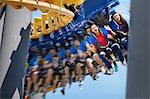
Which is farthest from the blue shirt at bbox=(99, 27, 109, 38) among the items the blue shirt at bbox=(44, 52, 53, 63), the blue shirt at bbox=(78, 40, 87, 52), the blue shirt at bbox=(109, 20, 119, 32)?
the blue shirt at bbox=(44, 52, 53, 63)

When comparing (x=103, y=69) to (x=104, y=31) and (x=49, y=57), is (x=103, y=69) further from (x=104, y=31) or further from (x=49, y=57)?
(x=49, y=57)

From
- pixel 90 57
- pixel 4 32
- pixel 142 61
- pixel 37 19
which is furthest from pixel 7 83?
pixel 90 57

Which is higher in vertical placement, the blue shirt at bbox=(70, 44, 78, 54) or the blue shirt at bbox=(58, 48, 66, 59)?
the blue shirt at bbox=(70, 44, 78, 54)

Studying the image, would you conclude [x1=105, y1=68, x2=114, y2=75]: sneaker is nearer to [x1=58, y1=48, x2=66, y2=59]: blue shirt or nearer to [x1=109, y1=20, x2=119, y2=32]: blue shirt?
[x1=109, y1=20, x2=119, y2=32]: blue shirt

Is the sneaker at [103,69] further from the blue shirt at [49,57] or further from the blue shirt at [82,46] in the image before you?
the blue shirt at [49,57]

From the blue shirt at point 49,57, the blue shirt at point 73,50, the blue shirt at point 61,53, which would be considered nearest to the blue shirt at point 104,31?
the blue shirt at point 73,50

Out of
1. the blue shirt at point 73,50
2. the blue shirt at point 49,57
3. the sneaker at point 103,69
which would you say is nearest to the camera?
the blue shirt at point 49,57

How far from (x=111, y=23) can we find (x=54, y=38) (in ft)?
3.34

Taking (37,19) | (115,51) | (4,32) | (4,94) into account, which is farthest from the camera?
(115,51)

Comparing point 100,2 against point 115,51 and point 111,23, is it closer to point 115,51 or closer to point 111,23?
point 111,23

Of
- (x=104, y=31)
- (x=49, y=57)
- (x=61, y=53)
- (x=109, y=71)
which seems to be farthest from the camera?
(x=104, y=31)

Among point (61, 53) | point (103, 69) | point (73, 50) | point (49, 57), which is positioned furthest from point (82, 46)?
point (49, 57)

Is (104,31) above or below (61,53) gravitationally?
above

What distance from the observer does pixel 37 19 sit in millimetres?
3982
